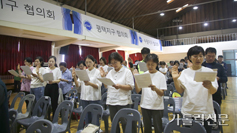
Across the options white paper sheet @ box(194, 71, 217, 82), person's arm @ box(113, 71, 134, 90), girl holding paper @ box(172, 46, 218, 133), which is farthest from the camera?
person's arm @ box(113, 71, 134, 90)

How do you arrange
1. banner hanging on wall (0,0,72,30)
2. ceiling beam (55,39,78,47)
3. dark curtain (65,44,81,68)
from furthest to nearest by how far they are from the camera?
dark curtain (65,44,81,68) → ceiling beam (55,39,78,47) → banner hanging on wall (0,0,72,30)

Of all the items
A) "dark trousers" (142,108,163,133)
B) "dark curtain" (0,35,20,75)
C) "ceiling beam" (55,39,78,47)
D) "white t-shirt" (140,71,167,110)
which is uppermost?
"ceiling beam" (55,39,78,47)

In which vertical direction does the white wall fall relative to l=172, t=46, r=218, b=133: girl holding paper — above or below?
above

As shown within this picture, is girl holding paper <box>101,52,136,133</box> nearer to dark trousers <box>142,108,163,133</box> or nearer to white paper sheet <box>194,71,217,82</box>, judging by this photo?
dark trousers <box>142,108,163,133</box>

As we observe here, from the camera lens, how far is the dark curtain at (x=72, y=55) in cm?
857

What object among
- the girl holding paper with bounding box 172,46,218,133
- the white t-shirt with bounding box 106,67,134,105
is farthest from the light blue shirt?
the girl holding paper with bounding box 172,46,218,133

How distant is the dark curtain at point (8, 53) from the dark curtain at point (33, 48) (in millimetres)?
231

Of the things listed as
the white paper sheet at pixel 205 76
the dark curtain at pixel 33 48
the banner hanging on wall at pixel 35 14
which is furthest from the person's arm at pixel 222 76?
the dark curtain at pixel 33 48

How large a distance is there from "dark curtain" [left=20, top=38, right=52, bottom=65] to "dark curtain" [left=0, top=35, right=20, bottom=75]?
0.23 meters

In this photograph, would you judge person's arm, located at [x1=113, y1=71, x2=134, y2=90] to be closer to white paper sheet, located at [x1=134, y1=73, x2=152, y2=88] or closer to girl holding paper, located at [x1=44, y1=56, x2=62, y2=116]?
white paper sheet, located at [x1=134, y1=73, x2=152, y2=88]

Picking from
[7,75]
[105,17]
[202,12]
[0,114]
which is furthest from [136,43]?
[202,12]

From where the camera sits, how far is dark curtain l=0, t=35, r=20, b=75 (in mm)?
6212

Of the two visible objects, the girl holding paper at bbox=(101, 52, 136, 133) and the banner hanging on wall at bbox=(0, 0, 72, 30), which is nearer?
the girl holding paper at bbox=(101, 52, 136, 133)

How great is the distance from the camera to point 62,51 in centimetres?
804
